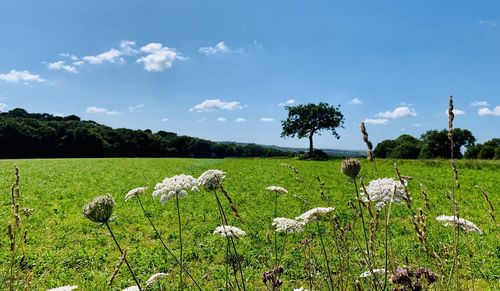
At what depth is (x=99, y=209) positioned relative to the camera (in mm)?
2207

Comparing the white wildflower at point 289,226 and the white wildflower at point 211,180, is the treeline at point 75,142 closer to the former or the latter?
the white wildflower at point 289,226

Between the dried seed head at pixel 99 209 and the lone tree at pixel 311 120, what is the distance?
68.7 m

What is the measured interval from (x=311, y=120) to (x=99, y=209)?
229ft

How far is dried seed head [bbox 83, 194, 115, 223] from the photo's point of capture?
2.20 metres

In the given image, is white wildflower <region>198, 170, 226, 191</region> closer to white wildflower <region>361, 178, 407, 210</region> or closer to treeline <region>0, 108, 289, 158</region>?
white wildflower <region>361, 178, 407, 210</region>

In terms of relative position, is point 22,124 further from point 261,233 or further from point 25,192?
point 261,233

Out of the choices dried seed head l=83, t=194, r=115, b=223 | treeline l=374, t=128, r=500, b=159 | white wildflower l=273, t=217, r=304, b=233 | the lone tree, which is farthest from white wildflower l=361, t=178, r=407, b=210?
treeline l=374, t=128, r=500, b=159

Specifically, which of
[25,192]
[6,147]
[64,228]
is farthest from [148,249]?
[6,147]

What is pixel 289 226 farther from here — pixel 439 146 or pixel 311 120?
→ pixel 439 146

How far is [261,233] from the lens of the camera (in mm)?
9508

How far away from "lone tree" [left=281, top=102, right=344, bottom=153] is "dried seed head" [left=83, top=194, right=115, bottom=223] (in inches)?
2706

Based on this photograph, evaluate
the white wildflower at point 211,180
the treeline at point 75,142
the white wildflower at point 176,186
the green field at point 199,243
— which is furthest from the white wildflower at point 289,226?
the treeline at point 75,142

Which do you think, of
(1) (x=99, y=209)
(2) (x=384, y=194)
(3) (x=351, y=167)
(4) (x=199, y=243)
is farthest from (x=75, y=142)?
(2) (x=384, y=194)

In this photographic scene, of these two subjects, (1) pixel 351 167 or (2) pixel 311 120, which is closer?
(1) pixel 351 167
